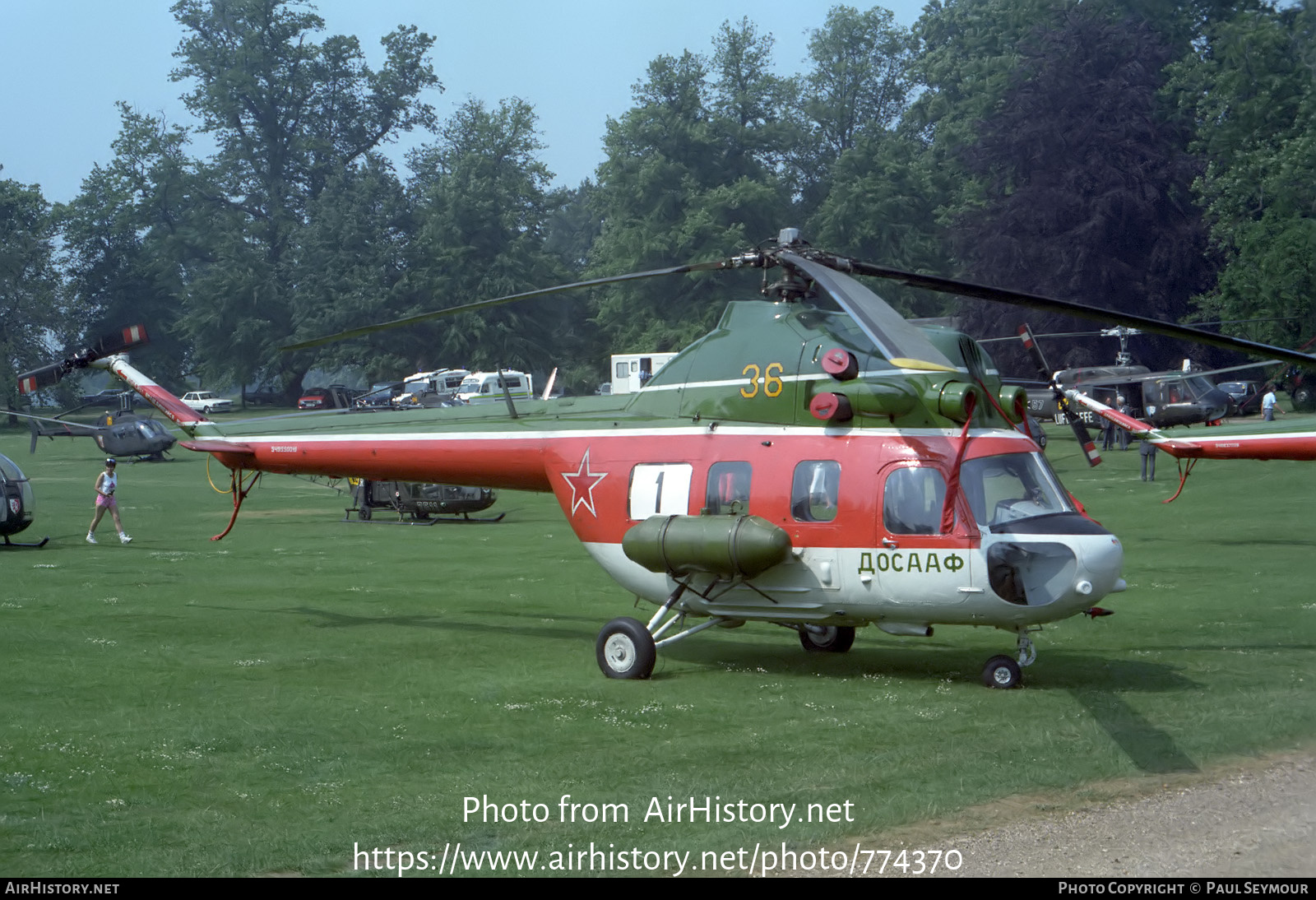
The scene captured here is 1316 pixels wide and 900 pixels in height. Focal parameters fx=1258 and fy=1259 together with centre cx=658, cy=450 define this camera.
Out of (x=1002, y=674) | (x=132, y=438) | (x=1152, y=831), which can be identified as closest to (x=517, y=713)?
(x=1002, y=674)

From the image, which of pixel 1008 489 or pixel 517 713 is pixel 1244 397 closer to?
pixel 1008 489

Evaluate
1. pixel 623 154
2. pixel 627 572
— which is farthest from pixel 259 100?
pixel 627 572

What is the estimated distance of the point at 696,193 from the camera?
7688 cm

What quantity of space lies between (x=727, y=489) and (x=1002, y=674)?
10.3ft

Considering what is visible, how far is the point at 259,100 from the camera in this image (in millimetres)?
95438

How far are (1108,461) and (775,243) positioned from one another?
1302 inches

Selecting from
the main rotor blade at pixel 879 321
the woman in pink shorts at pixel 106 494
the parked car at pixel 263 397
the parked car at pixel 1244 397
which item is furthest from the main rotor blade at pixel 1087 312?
the parked car at pixel 263 397

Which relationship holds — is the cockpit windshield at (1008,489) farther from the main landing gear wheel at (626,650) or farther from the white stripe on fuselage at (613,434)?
the main landing gear wheel at (626,650)

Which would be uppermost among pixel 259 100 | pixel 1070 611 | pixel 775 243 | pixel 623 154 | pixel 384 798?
pixel 259 100

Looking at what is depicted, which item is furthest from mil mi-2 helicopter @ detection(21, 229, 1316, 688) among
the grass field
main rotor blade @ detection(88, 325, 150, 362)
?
main rotor blade @ detection(88, 325, 150, 362)

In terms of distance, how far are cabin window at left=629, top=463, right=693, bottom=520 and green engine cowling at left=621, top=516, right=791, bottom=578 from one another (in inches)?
11.9

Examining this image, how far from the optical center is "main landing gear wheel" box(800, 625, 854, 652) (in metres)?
13.8

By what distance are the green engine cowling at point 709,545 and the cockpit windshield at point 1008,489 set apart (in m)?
1.79
